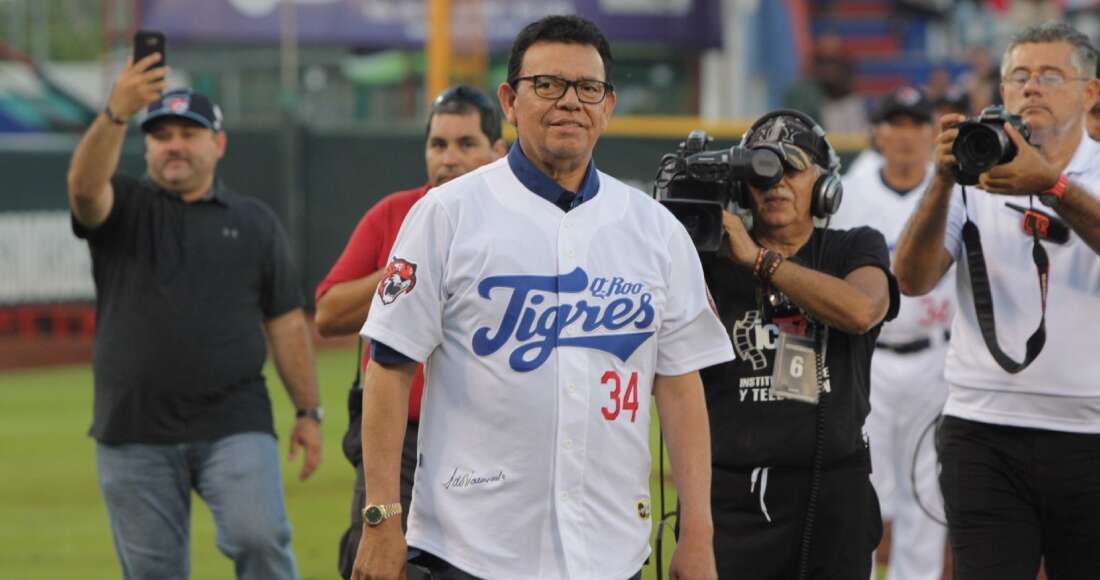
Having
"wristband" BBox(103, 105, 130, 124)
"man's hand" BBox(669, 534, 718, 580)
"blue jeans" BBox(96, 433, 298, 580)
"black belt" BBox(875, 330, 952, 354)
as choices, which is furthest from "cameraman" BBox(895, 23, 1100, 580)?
"black belt" BBox(875, 330, 952, 354)

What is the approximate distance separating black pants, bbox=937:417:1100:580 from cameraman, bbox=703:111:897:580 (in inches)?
16.6

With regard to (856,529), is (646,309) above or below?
above

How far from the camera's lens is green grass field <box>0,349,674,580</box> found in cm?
991

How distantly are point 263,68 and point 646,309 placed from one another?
83.1 feet

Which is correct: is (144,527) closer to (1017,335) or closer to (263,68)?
(1017,335)

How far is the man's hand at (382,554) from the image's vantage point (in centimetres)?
453

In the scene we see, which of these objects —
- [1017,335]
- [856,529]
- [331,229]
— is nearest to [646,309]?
[856,529]

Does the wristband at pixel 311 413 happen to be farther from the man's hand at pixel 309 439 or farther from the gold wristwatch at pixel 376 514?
the gold wristwatch at pixel 376 514

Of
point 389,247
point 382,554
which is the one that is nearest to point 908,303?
point 389,247

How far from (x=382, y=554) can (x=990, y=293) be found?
254 centimetres

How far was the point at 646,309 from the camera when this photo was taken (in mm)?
4727

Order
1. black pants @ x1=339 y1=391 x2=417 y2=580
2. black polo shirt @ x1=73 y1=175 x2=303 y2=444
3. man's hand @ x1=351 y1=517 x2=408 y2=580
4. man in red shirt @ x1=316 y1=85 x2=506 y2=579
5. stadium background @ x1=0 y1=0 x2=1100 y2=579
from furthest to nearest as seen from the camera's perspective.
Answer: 1. stadium background @ x1=0 y1=0 x2=1100 y2=579
2. black polo shirt @ x1=73 y1=175 x2=303 y2=444
3. man in red shirt @ x1=316 y1=85 x2=506 y2=579
4. black pants @ x1=339 y1=391 x2=417 y2=580
5. man's hand @ x1=351 y1=517 x2=408 y2=580

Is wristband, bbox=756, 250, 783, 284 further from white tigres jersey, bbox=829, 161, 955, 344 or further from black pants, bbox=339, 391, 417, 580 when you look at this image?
white tigres jersey, bbox=829, 161, 955, 344
